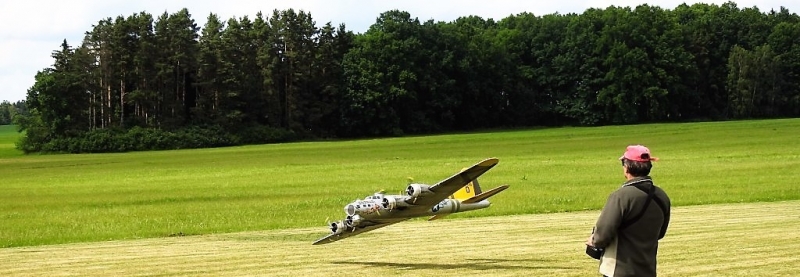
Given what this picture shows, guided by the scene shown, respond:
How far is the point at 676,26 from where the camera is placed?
383 ft

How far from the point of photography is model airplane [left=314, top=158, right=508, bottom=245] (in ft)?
43.7

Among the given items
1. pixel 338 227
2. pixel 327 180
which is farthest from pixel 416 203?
pixel 327 180

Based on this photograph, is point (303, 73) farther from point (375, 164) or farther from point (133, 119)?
point (375, 164)

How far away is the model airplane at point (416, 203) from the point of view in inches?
525

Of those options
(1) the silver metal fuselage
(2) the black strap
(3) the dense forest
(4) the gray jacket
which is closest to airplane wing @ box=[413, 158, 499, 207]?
(1) the silver metal fuselage

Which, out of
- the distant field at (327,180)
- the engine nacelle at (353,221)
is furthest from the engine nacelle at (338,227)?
the distant field at (327,180)

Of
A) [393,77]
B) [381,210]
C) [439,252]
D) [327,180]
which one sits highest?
[393,77]

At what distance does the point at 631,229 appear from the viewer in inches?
315

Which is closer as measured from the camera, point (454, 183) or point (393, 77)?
point (454, 183)

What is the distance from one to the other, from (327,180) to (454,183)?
29.1 meters

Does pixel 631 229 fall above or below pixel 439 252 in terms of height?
above

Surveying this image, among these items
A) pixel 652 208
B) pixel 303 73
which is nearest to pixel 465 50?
pixel 303 73

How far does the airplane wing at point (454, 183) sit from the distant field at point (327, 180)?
1061 centimetres

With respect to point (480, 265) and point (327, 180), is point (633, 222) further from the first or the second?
point (327, 180)
